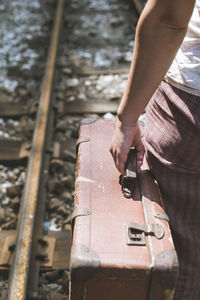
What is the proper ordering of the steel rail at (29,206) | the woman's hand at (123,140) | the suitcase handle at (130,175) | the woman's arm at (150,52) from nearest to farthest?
1. the woman's arm at (150,52)
2. the woman's hand at (123,140)
3. the suitcase handle at (130,175)
4. the steel rail at (29,206)

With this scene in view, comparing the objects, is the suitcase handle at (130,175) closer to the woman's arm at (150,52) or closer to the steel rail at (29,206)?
the woman's arm at (150,52)

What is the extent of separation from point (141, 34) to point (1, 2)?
268 inches

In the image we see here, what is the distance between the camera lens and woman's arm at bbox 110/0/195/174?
1.49 m

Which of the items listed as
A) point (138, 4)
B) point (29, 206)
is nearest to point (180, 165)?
point (29, 206)

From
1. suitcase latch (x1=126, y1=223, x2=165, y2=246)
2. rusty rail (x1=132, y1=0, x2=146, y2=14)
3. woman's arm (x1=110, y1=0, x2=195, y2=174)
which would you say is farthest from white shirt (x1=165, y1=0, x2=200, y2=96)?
rusty rail (x1=132, y1=0, x2=146, y2=14)

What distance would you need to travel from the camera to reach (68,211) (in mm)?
3146

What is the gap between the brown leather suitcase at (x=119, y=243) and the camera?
1698 millimetres

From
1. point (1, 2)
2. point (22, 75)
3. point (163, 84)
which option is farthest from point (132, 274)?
point (1, 2)

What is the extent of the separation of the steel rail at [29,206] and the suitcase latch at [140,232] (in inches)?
35.6

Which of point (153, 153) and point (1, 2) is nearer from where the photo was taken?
point (153, 153)

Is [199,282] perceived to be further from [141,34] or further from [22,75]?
[22,75]

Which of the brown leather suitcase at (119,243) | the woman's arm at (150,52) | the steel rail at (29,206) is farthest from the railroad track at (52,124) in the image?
the woman's arm at (150,52)

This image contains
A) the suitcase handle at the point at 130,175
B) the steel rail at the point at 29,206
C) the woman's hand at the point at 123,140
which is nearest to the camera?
the woman's hand at the point at 123,140

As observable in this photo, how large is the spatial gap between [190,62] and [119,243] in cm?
83
